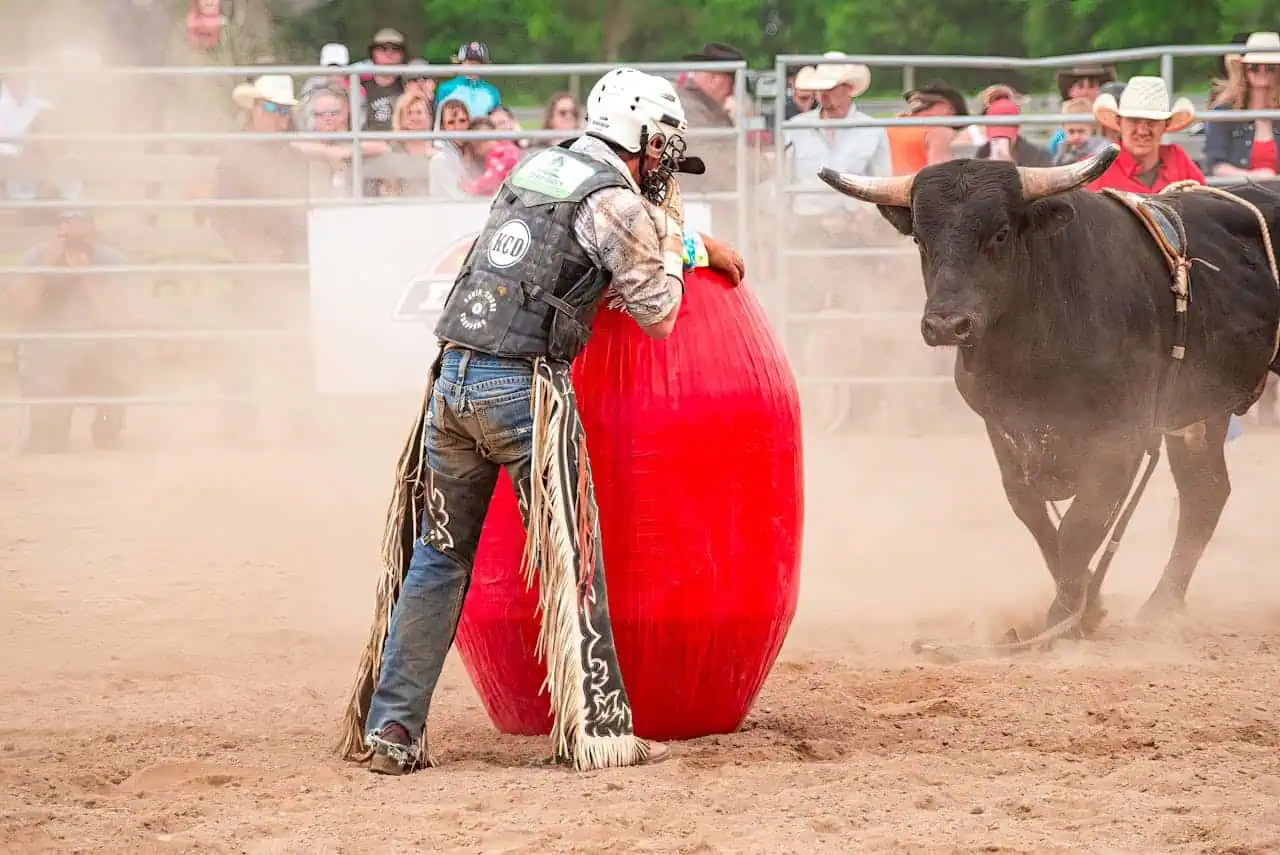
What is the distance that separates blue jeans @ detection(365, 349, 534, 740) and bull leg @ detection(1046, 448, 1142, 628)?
2.66 metres

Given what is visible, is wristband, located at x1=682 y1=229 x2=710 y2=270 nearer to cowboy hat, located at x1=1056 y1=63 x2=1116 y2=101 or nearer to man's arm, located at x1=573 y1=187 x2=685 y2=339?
man's arm, located at x1=573 y1=187 x2=685 y2=339

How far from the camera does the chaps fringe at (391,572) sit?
15.7 ft

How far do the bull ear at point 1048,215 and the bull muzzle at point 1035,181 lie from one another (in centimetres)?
4

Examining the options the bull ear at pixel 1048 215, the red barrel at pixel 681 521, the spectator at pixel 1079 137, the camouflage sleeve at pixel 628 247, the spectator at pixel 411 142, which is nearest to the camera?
the camouflage sleeve at pixel 628 247

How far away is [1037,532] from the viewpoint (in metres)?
6.79

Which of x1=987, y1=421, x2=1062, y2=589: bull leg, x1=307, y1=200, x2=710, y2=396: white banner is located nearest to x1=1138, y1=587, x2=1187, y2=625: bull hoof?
x1=987, y1=421, x2=1062, y2=589: bull leg

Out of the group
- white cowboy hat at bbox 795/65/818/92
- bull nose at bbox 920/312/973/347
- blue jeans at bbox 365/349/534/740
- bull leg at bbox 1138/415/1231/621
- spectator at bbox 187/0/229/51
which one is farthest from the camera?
spectator at bbox 187/0/229/51

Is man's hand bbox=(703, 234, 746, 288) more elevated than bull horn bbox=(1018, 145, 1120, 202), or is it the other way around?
bull horn bbox=(1018, 145, 1120, 202)

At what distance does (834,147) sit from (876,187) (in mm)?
4906

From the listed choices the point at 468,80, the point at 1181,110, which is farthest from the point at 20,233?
the point at 1181,110

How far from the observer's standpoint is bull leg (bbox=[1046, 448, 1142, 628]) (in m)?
6.50

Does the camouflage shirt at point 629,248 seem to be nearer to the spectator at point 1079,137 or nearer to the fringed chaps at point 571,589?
the fringed chaps at point 571,589

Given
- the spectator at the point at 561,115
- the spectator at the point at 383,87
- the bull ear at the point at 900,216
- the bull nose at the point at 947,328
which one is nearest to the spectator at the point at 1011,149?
the spectator at the point at 561,115

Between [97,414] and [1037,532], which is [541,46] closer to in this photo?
→ [97,414]
